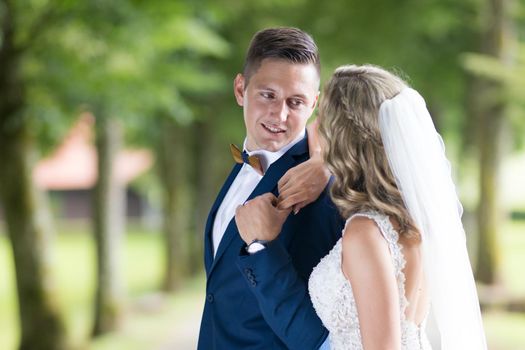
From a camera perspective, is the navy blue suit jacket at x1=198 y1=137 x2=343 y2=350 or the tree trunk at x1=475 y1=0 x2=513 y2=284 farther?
the tree trunk at x1=475 y1=0 x2=513 y2=284

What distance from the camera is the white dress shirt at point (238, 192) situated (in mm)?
3227

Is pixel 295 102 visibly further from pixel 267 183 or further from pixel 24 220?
pixel 24 220

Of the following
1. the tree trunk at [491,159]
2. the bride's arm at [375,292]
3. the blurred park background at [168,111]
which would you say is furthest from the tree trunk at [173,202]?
the bride's arm at [375,292]

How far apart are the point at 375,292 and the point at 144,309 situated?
15.5 metres

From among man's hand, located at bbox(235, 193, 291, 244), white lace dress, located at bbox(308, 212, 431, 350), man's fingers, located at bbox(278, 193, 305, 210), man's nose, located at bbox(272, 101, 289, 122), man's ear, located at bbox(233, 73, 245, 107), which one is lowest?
white lace dress, located at bbox(308, 212, 431, 350)

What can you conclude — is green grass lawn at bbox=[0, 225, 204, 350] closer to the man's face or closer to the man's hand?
the man's face

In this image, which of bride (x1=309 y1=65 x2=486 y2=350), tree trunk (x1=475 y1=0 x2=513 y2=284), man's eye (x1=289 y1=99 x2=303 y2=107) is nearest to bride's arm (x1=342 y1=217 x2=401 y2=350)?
bride (x1=309 y1=65 x2=486 y2=350)

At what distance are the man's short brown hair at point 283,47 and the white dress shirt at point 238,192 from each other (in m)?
0.29

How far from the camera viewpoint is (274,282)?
2.85 meters

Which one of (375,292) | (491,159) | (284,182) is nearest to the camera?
(375,292)

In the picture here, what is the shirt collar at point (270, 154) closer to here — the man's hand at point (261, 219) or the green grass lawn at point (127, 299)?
the man's hand at point (261, 219)

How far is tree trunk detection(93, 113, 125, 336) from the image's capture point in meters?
14.3

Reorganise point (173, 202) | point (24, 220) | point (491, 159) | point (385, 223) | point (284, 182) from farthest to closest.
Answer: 1. point (173, 202)
2. point (491, 159)
3. point (24, 220)
4. point (284, 182)
5. point (385, 223)

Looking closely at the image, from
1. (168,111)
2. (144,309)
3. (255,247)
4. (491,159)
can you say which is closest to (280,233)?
(255,247)
